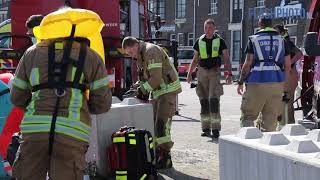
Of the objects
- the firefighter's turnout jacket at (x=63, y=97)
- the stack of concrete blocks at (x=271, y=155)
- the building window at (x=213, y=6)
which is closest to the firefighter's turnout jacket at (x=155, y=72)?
the firefighter's turnout jacket at (x=63, y=97)

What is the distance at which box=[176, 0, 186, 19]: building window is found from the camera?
46062mm

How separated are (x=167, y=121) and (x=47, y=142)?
3.26 m

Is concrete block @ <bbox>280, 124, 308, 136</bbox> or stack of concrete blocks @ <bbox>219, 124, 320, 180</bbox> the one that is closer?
stack of concrete blocks @ <bbox>219, 124, 320, 180</bbox>

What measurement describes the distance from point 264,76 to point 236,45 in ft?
109

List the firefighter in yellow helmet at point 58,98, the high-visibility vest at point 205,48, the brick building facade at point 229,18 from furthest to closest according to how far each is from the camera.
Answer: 1. the brick building facade at point 229,18
2. the high-visibility vest at point 205,48
3. the firefighter in yellow helmet at point 58,98

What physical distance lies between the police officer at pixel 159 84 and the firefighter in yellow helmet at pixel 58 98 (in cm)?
263

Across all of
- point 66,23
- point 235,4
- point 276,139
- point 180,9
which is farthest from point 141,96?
point 180,9

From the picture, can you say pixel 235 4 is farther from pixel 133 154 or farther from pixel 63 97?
pixel 63 97

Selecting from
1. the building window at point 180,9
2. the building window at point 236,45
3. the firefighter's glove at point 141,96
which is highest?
the building window at point 180,9

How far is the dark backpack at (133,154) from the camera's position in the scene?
5.92 m

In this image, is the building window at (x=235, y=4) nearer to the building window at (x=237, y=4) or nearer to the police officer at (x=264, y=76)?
the building window at (x=237, y=4)

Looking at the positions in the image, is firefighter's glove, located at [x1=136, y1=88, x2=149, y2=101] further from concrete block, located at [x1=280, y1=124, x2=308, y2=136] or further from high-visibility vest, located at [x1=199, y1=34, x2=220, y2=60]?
concrete block, located at [x1=280, y1=124, x2=308, y2=136]

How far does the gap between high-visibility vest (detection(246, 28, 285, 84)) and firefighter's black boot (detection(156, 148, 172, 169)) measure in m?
1.36

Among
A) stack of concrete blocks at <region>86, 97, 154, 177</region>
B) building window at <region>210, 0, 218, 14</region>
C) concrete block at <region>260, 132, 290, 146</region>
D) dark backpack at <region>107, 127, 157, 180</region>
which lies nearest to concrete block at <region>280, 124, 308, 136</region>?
concrete block at <region>260, 132, 290, 146</region>
